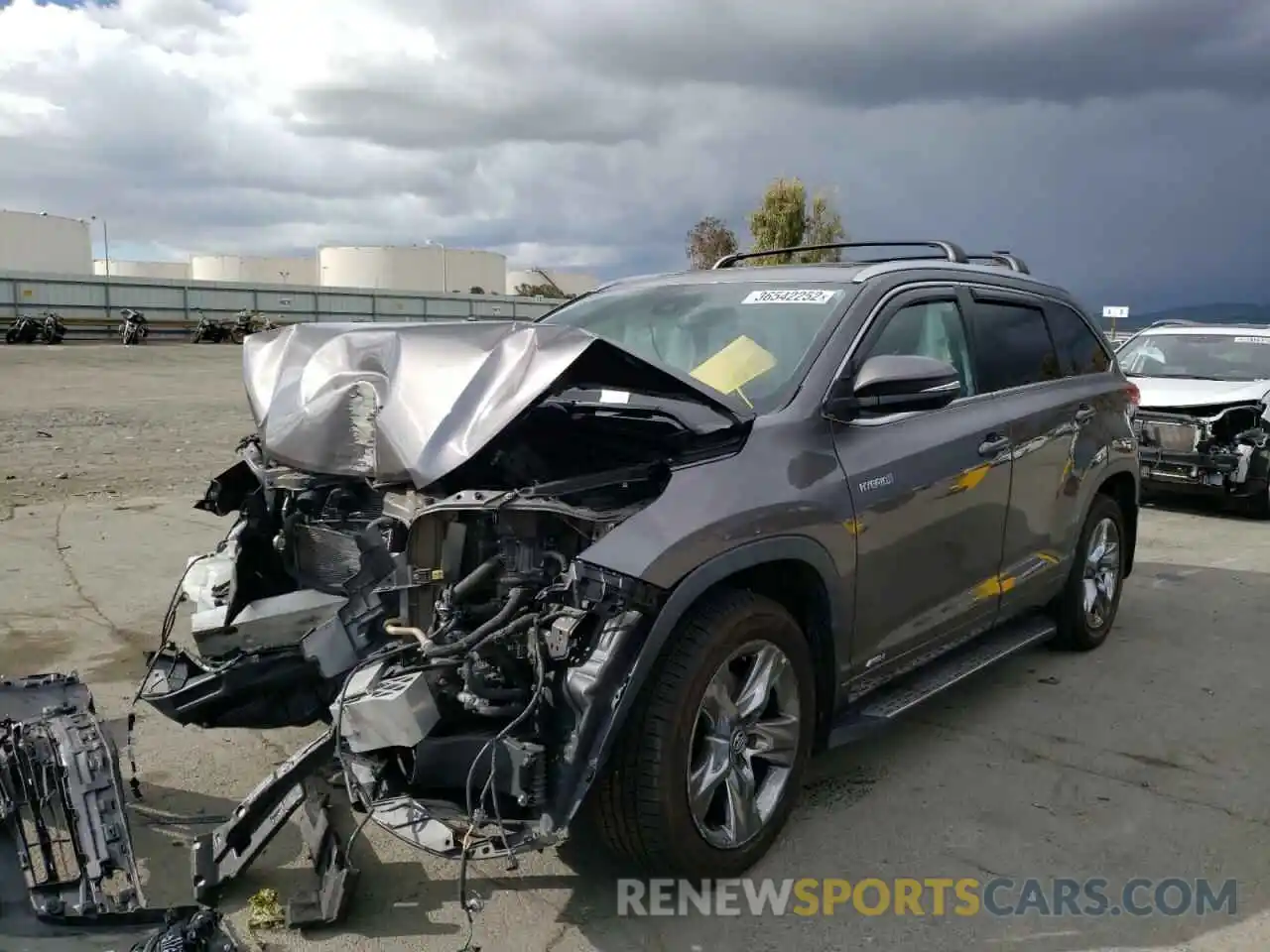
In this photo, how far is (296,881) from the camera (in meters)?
3.42

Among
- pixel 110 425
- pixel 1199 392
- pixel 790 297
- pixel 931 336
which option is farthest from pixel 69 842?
pixel 110 425

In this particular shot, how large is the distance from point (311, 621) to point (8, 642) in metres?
2.89

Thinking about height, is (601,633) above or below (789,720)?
above

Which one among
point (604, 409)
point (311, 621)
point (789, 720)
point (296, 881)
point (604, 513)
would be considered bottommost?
point (296, 881)

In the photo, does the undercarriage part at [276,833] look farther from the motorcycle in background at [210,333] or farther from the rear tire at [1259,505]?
the motorcycle in background at [210,333]

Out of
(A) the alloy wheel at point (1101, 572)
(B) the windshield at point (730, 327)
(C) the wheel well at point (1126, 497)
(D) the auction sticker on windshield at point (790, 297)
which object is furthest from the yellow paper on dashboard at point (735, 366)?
(C) the wheel well at point (1126, 497)

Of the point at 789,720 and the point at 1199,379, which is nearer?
the point at 789,720

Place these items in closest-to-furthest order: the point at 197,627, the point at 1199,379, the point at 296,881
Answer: the point at 296,881 < the point at 197,627 < the point at 1199,379

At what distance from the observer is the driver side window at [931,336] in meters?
4.17

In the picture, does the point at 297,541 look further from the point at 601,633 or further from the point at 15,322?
the point at 15,322

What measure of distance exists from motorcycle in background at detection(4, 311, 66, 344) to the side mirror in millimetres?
33406

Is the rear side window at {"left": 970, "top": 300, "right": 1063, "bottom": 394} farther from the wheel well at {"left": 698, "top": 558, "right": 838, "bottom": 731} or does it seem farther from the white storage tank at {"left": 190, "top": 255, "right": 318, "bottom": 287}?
the white storage tank at {"left": 190, "top": 255, "right": 318, "bottom": 287}

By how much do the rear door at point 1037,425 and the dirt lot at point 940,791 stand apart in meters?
0.69

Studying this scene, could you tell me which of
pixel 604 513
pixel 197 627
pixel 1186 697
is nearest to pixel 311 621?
pixel 197 627
